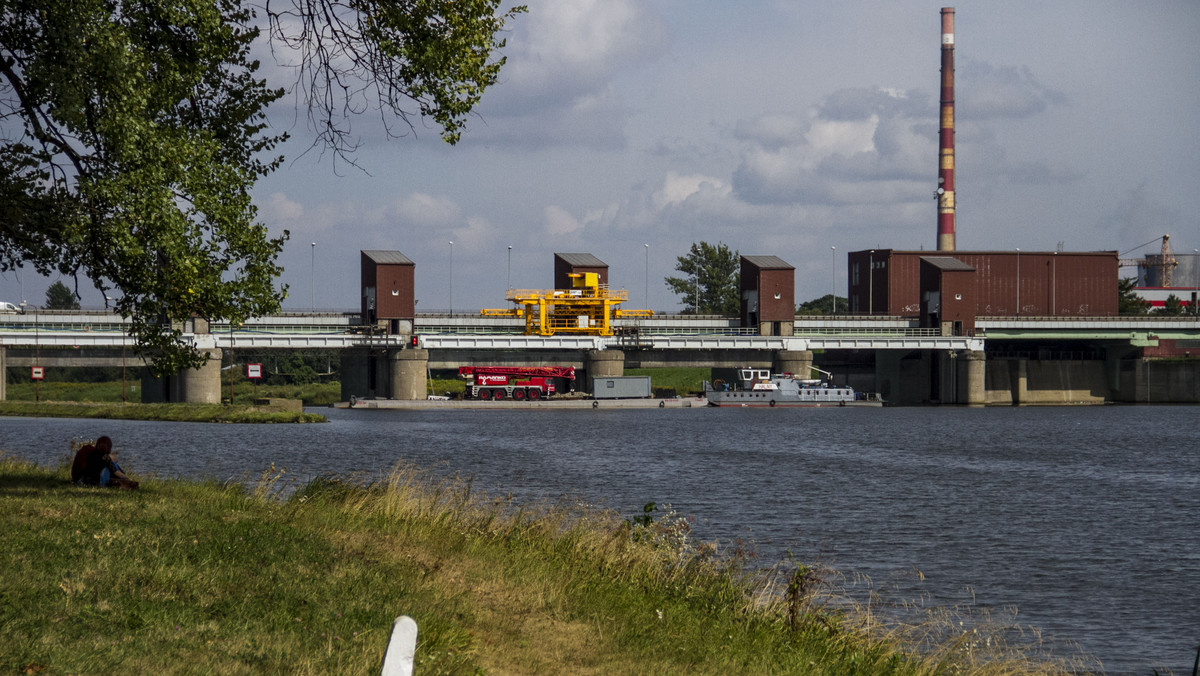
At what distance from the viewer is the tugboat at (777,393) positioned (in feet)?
337

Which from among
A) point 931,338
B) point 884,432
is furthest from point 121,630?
point 931,338

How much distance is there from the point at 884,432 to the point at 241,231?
55.2m

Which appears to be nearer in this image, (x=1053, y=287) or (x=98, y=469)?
(x=98, y=469)

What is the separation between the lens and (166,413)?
74.4 metres

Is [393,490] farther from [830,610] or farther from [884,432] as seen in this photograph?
[884,432]

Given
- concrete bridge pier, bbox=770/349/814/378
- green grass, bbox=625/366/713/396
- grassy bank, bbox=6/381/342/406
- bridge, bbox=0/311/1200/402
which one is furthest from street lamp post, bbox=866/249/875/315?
grassy bank, bbox=6/381/342/406

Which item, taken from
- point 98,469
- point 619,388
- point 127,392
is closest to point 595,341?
point 619,388

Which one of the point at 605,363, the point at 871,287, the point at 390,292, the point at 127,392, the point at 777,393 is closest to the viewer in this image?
the point at 390,292

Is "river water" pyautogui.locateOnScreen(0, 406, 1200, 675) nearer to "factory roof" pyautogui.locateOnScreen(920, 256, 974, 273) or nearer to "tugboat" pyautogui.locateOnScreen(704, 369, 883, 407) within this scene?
"tugboat" pyautogui.locateOnScreen(704, 369, 883, 407)

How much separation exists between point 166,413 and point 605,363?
3948cm

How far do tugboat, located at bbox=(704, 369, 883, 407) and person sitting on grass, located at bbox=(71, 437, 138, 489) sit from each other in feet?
Answer: 280

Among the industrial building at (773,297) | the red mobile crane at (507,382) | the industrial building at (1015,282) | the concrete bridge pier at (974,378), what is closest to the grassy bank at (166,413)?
the red mobile crane at (507,382)

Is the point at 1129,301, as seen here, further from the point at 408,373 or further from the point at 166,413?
the point at 166,413

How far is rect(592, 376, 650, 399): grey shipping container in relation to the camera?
99.8m
